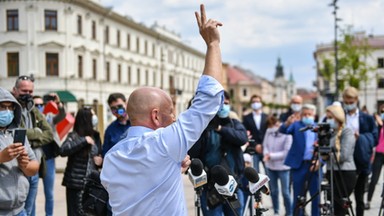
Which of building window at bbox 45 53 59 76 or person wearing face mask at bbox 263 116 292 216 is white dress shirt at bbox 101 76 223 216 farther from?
building window at bbox 45 53 59 76

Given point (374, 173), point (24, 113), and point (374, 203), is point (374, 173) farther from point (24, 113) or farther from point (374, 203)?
point (24, 113)

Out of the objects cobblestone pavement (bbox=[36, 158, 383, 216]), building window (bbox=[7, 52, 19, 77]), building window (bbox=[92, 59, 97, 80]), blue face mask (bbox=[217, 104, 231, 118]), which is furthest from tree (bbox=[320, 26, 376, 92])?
blue face mask (bbox=[217, 104, 231, 118])

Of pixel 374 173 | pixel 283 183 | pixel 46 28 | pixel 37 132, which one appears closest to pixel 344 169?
pixel 283 183

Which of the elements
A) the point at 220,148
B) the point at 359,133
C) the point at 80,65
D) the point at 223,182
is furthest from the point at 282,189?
the point at 80,65

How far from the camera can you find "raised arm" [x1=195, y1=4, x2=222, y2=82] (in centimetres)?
289

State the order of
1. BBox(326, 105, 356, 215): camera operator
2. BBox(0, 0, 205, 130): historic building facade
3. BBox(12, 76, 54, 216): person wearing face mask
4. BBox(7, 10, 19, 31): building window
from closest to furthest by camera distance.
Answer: BBox(12, 76, 54, 216): person wearing face mask → BBox(326, 105, 356, 215): camera operator → BBox(0, 0, 205, 130): historic building facade → BBox(7, 10, 19, 31): building window

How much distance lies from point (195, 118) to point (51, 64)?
45.5 m

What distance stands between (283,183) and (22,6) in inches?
1622

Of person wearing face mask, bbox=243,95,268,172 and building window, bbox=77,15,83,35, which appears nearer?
person wearing face mask, bbox=243,95,268,172

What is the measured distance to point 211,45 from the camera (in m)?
2.93

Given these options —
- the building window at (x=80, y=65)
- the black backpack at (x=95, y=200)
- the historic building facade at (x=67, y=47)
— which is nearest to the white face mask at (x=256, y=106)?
the black backpack at (x=95, y=200)

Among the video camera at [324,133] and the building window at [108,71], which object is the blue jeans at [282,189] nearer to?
the video camera at [324,133]

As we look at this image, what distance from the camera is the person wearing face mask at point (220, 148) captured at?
6.54 metres

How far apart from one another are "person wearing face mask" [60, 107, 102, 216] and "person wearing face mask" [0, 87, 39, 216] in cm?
165
